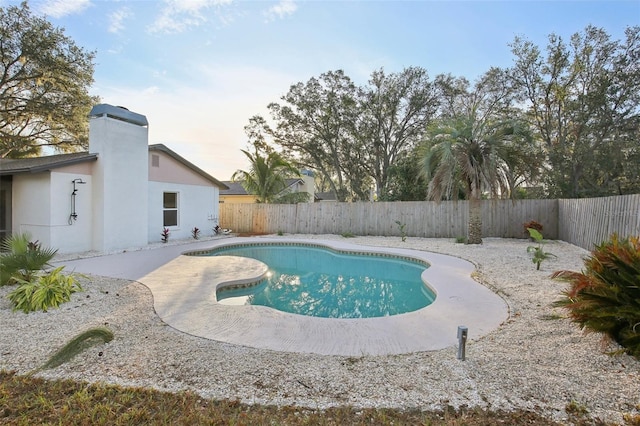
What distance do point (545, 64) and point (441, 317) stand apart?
1974cm

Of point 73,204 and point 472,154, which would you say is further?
point 472,154

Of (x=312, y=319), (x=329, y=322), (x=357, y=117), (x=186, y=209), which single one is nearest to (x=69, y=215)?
(x=186, y=209)

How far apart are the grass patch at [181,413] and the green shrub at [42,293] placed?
258cm

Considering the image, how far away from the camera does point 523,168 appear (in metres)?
11.3

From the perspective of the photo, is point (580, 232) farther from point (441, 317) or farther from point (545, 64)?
point (545, 64)

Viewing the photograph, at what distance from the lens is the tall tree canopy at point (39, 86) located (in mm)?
13484

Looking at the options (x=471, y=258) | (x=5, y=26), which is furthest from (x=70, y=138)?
(x=471, y=258)

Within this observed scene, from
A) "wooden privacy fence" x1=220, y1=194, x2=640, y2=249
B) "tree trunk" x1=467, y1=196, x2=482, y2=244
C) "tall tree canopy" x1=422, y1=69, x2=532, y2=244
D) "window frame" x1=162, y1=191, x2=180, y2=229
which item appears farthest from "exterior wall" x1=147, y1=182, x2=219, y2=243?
"tree trunk" x1=467, y1=196, x2=482, y2=244

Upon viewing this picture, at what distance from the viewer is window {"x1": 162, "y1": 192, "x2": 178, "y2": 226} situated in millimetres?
12914

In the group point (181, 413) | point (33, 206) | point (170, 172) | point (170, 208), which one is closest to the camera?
point (181, 413)

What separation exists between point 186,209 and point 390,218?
9140mm

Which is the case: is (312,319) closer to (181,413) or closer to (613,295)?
(181,413)

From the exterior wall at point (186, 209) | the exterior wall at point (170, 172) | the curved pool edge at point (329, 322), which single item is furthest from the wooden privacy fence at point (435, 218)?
the curved pool edge at point (329, 322)

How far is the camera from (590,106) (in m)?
15.7
